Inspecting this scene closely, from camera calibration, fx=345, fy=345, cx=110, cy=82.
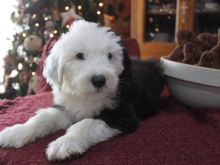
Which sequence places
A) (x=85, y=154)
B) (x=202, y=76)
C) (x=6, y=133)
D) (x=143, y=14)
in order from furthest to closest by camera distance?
(x=143, y=14)
(x=202, y=76)
(x=6, y=133)
(x=85, y=154)

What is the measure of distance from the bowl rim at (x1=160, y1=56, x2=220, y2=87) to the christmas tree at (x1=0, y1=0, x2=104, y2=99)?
4.95 ft

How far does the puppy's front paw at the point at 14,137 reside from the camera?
3.56 ft

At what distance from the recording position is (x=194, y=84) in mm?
1459

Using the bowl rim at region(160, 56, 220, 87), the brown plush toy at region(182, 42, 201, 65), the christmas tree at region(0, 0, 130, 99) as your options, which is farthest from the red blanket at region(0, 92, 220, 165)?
the christmas tree at region(0, 0, 130, 99)

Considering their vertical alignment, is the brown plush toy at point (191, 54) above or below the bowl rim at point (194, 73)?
above

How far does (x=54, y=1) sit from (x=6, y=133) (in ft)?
6.74

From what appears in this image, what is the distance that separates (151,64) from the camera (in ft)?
5.56

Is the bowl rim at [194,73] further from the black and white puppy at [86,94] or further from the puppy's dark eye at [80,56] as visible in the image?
the puppy's dark eye at [80,56]

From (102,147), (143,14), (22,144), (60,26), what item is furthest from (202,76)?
(143,14)

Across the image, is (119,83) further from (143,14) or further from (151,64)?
(143,14)

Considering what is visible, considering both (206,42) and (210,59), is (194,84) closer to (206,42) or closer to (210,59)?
(210,59)

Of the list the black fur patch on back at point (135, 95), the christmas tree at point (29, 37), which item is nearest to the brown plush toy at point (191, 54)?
the black fur patch on back at point (135, 95)

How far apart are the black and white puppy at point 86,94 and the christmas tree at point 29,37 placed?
163cm

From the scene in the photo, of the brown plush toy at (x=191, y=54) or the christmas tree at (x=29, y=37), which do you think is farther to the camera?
the christmas tree at (x=29, y=37)
